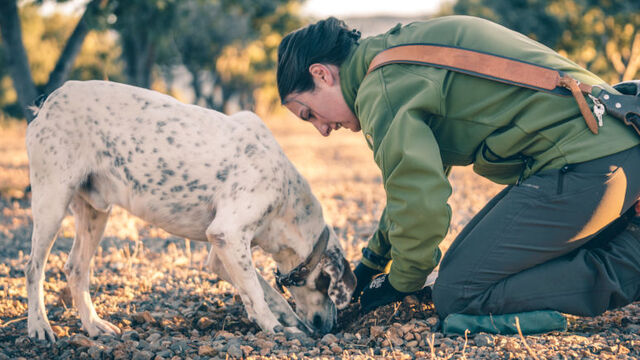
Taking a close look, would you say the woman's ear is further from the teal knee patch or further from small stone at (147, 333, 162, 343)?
small stone at (147, 333, 162, 343)

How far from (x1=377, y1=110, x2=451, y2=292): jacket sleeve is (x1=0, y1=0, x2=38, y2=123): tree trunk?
222 inches

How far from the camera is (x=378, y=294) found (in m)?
3.75

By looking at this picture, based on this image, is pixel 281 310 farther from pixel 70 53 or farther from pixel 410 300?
pixel 70 53

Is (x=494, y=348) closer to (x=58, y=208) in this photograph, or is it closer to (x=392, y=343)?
(x=392, y=343)

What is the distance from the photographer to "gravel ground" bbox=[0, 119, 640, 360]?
2.97 metres

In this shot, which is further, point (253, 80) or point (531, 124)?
point (253, 80)

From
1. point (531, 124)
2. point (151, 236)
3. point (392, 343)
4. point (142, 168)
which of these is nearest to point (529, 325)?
point (392, 343)

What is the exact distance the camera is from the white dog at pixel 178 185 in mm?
3486

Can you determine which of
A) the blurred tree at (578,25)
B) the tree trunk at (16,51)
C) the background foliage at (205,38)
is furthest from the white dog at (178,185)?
the blurred tree at (578,25)

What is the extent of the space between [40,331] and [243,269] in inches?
45.3

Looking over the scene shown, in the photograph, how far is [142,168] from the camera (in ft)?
11.6

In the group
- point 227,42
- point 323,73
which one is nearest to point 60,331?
point 323,73

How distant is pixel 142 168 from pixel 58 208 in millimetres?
514

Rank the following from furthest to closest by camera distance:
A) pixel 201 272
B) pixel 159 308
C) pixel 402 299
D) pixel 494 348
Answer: pixel 201 272 < pixel 159 308 < pixel 402 299 < pixel 494 348
